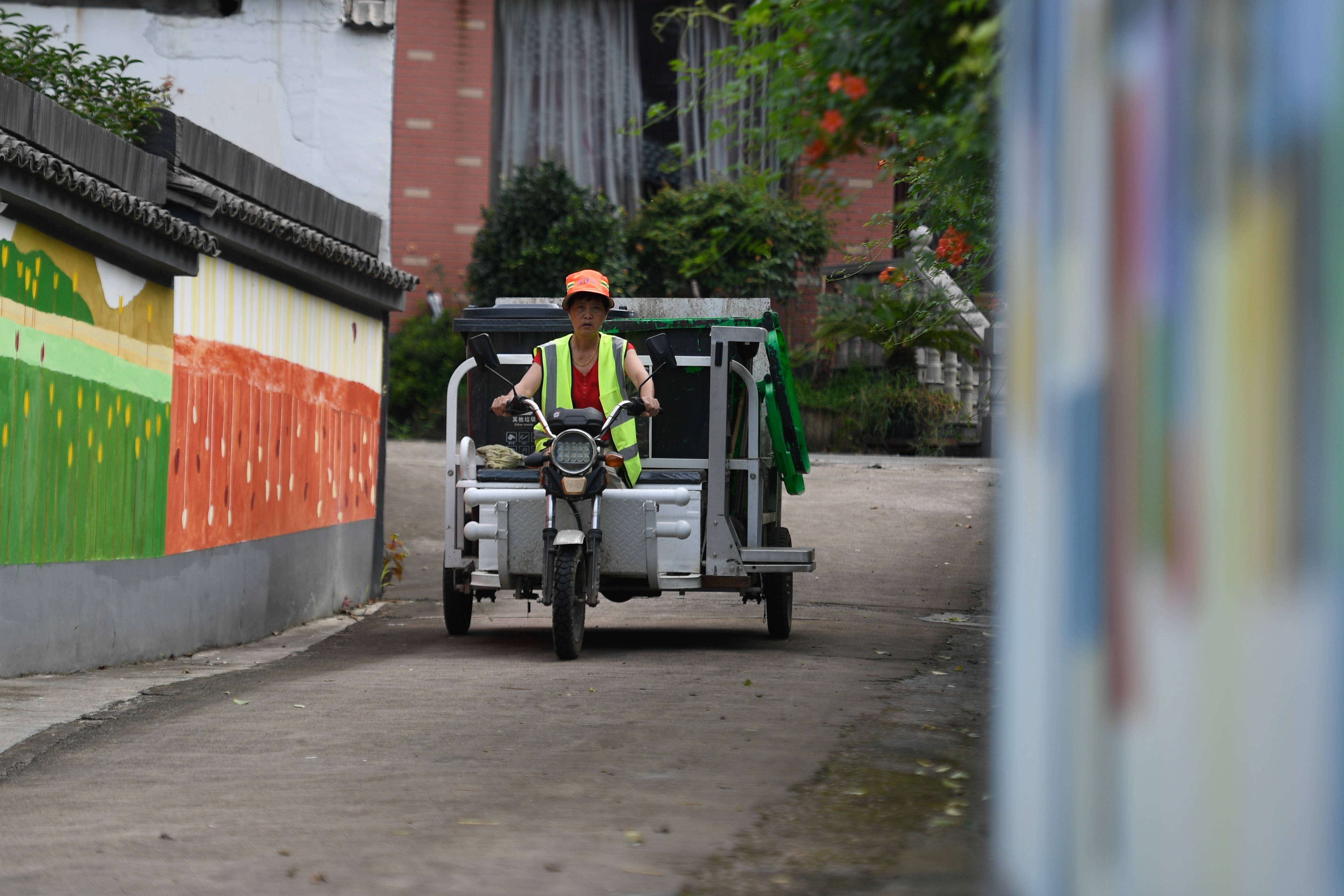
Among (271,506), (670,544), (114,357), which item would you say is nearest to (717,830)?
(670,544)

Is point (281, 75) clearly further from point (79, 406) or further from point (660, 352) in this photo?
point (660, 352)

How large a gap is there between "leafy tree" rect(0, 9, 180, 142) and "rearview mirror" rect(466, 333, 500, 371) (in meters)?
2.88

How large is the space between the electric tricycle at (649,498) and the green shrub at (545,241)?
11.8 m

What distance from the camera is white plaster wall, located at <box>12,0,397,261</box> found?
17.3m

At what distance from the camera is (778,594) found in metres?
9.52

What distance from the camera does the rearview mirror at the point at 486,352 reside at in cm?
841

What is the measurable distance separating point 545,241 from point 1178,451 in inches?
771

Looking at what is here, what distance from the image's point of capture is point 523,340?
9906 mm

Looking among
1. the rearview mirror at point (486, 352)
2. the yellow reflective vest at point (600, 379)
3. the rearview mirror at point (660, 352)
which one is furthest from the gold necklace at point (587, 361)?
the rearview mirror at point (486, 352)

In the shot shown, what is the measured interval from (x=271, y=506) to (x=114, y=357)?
2324 mm

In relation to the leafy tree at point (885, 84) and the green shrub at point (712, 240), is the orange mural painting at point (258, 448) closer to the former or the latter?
the leafy tree at point (885, 84)

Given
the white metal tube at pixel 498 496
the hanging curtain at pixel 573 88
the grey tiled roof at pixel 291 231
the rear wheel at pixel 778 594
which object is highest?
the hanging curtain at pixel 573 88

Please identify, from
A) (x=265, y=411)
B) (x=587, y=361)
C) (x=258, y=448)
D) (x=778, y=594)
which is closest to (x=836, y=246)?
(x=265, y=411)

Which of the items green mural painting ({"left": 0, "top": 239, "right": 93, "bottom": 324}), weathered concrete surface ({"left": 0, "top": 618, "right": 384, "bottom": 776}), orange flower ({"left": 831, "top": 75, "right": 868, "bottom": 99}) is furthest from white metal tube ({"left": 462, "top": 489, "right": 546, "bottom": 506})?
orange flower ({"left": 831, "top": 75, "right": 868, "bottom": 99})
